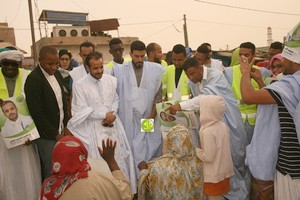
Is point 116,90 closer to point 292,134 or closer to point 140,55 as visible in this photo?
point 140,55

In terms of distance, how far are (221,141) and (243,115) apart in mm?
1179

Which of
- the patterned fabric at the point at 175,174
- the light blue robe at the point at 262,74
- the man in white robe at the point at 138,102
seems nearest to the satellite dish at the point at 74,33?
the man in white robe at the point at 138,102

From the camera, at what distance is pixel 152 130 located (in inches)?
193

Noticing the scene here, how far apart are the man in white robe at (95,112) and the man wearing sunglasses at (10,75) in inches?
30.4

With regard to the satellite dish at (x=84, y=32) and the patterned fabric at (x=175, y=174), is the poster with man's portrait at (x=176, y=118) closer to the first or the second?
the patterned fabric at (x=175, y=174)

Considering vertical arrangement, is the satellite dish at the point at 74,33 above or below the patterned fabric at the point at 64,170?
above

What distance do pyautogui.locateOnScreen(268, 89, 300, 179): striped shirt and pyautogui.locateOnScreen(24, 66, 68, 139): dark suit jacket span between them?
2.71 meters

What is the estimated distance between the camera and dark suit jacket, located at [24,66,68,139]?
3.89m

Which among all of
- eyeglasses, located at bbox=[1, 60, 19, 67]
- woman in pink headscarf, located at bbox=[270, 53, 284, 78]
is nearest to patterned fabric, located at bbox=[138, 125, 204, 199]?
eyeglasses, located at bbox=[1, 60, 19, 67]

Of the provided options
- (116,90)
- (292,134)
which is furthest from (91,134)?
(292,134)

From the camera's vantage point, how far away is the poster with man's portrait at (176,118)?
4125 mm

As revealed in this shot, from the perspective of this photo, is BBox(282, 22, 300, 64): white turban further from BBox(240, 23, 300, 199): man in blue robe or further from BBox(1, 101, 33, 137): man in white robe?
BBox(1, 101, 33, 137): man in white robe

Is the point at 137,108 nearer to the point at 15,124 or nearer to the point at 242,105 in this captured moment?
the point at 242,105

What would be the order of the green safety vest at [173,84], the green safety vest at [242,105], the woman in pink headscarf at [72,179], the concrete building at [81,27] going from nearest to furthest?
the woman in pink headscarf at [72,179]
the green safety vest at [242,105]
the green safety vest at [173,84]
the concrete building at [81,27]
